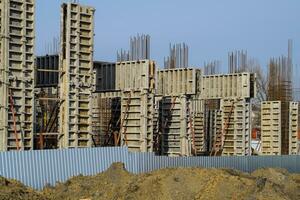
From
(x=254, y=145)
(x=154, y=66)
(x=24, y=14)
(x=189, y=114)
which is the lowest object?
(x=254, y=145)

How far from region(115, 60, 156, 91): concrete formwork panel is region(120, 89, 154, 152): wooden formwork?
0.24m

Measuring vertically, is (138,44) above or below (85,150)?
above

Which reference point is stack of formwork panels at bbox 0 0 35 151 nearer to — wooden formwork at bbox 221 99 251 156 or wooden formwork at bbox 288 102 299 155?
wooden formwork at bbox 221 99 251 156

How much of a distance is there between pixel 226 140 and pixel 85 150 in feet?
43.8

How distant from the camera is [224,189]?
11664 mm

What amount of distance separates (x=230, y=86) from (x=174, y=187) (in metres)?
15.0

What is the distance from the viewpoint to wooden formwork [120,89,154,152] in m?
20.2

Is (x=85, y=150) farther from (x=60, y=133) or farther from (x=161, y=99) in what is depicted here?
(x=161, y=99)

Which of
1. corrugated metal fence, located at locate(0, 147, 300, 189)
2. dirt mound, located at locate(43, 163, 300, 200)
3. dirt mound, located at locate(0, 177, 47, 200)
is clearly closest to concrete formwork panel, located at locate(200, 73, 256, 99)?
corrugated metal fence, located at locate(0, 147, 300, 189)

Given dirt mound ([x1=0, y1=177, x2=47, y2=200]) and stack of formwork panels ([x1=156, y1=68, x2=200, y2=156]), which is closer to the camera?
dirt mound ([x1=0, y1=177, x2=47, y2=200])

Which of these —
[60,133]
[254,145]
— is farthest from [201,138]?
[60,133]

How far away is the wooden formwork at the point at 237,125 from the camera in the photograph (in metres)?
26.2

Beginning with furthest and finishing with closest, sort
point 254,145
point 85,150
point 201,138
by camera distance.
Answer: point 254,145, point 201,138, point 85,150

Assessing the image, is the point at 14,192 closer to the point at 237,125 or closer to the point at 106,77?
the point at 106,77
